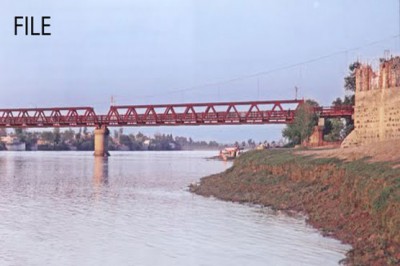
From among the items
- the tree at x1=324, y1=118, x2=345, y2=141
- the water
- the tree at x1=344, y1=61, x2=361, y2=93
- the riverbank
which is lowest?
→ the water

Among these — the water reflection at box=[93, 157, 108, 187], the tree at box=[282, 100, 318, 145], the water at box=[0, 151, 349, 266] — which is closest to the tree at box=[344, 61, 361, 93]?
the tree at box=[282, 100, 318, 145]

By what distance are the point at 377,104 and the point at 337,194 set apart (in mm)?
19098

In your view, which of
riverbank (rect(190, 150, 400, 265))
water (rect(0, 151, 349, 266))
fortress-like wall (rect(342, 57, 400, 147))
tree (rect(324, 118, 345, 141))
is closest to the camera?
riverbank (rect(190, 150, 400, 265))

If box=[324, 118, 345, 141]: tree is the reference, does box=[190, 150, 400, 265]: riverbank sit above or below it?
below

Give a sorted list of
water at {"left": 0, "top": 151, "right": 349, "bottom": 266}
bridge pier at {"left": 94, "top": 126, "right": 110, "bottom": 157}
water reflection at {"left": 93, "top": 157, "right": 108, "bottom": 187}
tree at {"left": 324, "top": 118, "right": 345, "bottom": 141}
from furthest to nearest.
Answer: bridge pier at {"left": 94, "top": 126, "right": 110, "bottom": 157}, tree at {"left": 324, "top": 118, "right": 345, "bottom": 141}, water reflection at {"left": 93, "top": 157, "right": 108, "bottom": 187}, water at {"left": 0, "top": 151, "right": 349, "bottom": 266}

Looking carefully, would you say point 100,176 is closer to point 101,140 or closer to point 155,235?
point 155,235

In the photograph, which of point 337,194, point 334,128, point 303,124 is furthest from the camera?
point 334,128

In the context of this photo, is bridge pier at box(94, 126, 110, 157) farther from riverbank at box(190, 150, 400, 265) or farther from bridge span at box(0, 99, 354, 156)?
riverbank at box(190, 150, 400, 265)

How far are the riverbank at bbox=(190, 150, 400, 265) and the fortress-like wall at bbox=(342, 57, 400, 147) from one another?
6707 mm

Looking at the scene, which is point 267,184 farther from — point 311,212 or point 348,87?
point 348,87

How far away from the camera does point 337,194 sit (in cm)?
2523

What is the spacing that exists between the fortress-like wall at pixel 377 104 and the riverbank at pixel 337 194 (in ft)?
22.0

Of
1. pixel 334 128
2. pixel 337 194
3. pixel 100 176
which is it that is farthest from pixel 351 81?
pixel 337 194

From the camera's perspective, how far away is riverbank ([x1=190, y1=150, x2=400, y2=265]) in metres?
17.4
